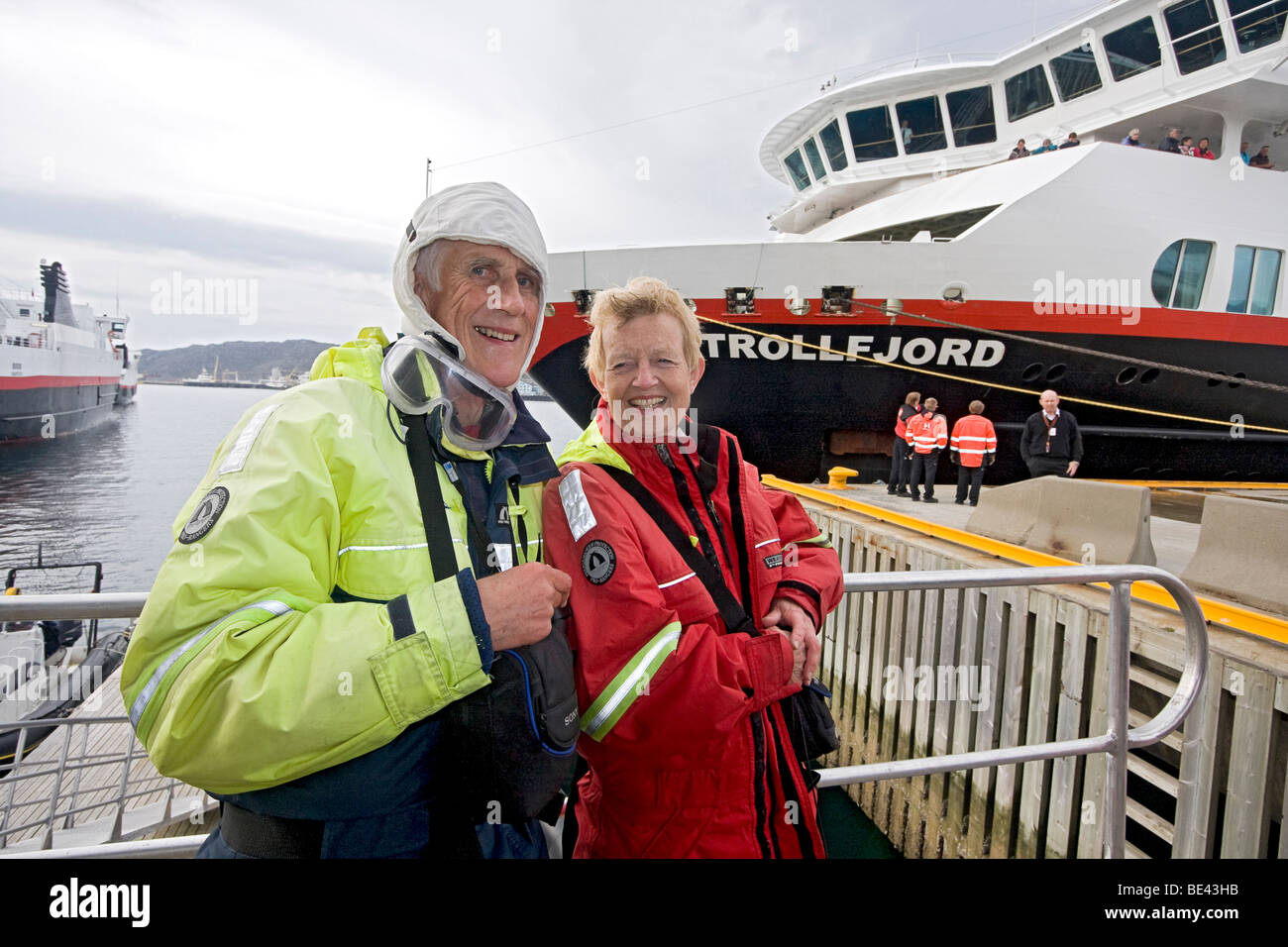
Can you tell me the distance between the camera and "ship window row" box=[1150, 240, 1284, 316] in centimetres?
882

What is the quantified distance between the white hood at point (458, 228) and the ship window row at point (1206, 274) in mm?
10408

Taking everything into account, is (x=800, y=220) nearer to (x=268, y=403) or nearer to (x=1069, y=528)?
(x=1069, y=528)

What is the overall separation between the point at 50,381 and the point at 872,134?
3935cm

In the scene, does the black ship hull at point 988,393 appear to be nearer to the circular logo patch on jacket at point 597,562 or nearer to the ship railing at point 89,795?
the ship railing at point 89,795

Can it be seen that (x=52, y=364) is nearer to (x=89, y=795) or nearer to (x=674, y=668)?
(x=89, y=795)

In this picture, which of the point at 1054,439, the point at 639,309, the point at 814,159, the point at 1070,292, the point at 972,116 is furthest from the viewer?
the point at 814,159

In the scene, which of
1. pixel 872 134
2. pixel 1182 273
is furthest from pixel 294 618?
pixel 872 134

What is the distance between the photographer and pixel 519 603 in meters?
1.07

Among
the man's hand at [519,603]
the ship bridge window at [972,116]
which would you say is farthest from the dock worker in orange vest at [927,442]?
the man's hand at [519,603]

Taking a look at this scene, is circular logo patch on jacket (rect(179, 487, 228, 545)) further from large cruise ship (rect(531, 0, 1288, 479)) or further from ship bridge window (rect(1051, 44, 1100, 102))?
ship bridge window (rect(1051, 44, 1100, 102))

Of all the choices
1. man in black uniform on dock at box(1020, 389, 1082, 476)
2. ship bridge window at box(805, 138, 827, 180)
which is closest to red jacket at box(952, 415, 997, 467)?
man in black uniform on dock at box(1020, 389, 1082, 476)
